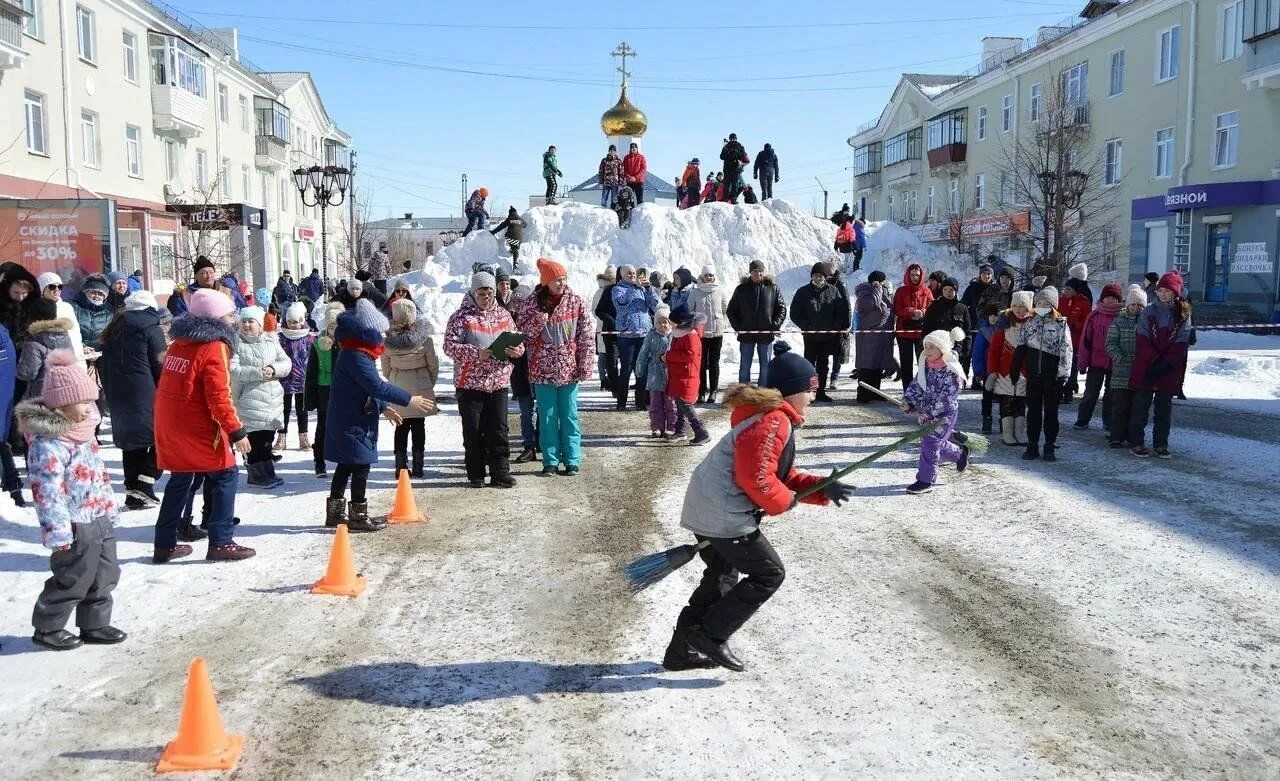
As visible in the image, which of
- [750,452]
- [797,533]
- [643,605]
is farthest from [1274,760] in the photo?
[797,533]

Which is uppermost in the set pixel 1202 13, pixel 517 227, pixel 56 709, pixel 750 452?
pixel 1202 13

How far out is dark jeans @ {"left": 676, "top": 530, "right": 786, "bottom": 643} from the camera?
4418 mm

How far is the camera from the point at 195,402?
6.11m

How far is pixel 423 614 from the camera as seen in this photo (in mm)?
5426

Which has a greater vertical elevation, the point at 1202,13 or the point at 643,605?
the point at 1202,13

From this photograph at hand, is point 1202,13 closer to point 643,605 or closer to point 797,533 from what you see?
point 797,533

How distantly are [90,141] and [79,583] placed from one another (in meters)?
28.9

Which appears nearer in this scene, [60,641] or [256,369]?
[60,641]

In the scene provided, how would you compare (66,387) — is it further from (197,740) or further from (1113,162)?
(1113,162)

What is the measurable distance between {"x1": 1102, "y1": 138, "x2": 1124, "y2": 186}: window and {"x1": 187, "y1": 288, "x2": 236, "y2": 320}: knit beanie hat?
35.4 meters

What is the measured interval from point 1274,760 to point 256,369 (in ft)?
23.9

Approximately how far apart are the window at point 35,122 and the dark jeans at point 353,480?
22.9m

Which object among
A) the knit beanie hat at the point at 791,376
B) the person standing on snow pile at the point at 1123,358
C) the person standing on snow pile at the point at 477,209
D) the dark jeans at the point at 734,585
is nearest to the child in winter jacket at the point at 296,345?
the dark jeans at the point at 734,585

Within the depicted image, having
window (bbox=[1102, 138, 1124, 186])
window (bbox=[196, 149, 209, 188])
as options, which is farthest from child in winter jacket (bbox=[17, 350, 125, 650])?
window (bbox=[196, 149, 209, 188])
